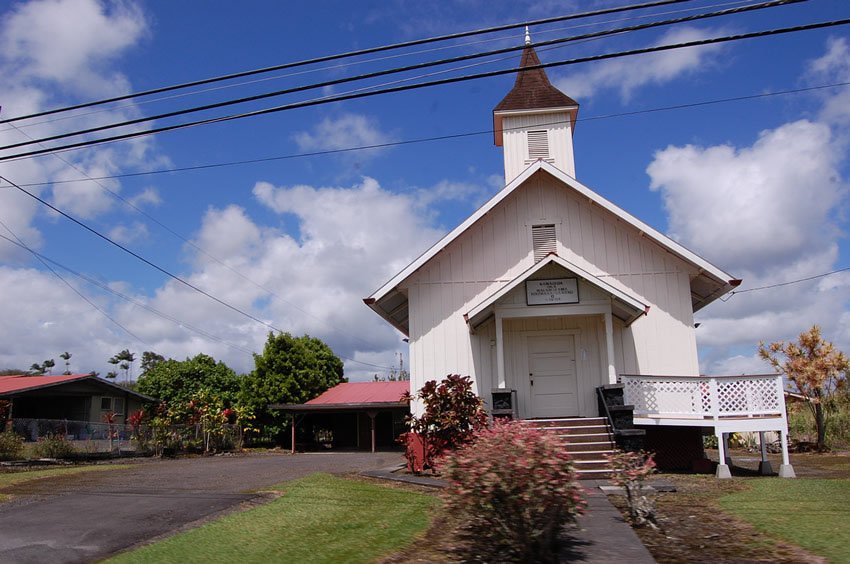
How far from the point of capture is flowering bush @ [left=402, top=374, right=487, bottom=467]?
13688mm

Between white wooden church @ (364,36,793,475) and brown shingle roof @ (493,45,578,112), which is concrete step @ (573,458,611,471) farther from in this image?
brown shingle roof @ (493,45,578,112)

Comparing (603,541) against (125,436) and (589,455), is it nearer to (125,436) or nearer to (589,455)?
(589,455)

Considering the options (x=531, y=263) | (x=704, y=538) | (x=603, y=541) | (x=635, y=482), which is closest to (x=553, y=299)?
(x=531, y=263)

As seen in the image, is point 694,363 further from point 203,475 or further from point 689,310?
point 203,475

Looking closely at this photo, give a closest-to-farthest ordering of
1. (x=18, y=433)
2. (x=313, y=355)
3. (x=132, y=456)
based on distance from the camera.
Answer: (x=18, y=433) → (x=132, y=456) → (x=313, y=355)

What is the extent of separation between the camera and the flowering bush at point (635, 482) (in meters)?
7.96

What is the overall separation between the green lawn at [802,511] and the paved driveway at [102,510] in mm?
7468

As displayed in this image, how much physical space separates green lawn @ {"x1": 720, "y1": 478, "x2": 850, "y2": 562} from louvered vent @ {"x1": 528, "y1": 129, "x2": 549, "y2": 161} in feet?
40.5

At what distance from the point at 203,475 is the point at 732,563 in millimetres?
13278

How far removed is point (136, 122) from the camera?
10781 mm

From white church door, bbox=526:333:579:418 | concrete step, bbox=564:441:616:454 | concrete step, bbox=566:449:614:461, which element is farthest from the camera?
white church door, bbox=526:333:579:418

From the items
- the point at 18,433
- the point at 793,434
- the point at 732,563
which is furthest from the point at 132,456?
the point at 793,434

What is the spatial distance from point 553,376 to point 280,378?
2232 centimetres

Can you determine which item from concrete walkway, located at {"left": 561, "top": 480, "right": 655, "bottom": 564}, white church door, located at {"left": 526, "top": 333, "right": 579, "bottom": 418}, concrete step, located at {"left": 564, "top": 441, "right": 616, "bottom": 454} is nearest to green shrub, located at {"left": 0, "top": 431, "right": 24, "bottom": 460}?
white church door, located at {"left": 526, "top": 333, "right": 579, "bottom": 418}
